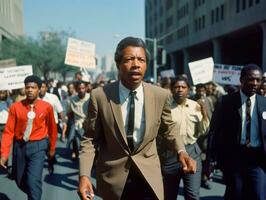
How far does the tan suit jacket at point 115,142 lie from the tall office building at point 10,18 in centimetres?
4503

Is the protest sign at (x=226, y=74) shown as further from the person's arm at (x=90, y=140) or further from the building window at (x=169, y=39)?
the building window at (x=169, y=39)

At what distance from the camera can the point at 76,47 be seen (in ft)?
37.8

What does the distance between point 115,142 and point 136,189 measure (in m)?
0.38

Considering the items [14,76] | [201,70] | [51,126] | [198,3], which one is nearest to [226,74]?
[201,70]

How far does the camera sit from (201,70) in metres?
9.85

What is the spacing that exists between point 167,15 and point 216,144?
58.6 m

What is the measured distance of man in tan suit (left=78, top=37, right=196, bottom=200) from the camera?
2713mm

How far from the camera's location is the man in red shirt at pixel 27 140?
497cm

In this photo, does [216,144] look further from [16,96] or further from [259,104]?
[16,96]

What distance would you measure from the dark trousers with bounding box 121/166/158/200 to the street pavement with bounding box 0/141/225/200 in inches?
134

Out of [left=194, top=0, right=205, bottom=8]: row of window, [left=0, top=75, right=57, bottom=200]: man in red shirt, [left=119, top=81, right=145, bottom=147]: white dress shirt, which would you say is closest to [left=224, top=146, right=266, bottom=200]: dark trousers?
[left=119, top=81, right=145, bottom=147]: white dress shirt

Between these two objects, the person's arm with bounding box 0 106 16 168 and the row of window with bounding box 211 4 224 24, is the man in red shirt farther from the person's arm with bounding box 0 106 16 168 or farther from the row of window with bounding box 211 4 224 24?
the row of window with bounding box 211 4 224 24

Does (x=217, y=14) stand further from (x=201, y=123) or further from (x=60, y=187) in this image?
(x=201, y=123)

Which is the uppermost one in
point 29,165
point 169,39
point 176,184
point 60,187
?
point 169,39
